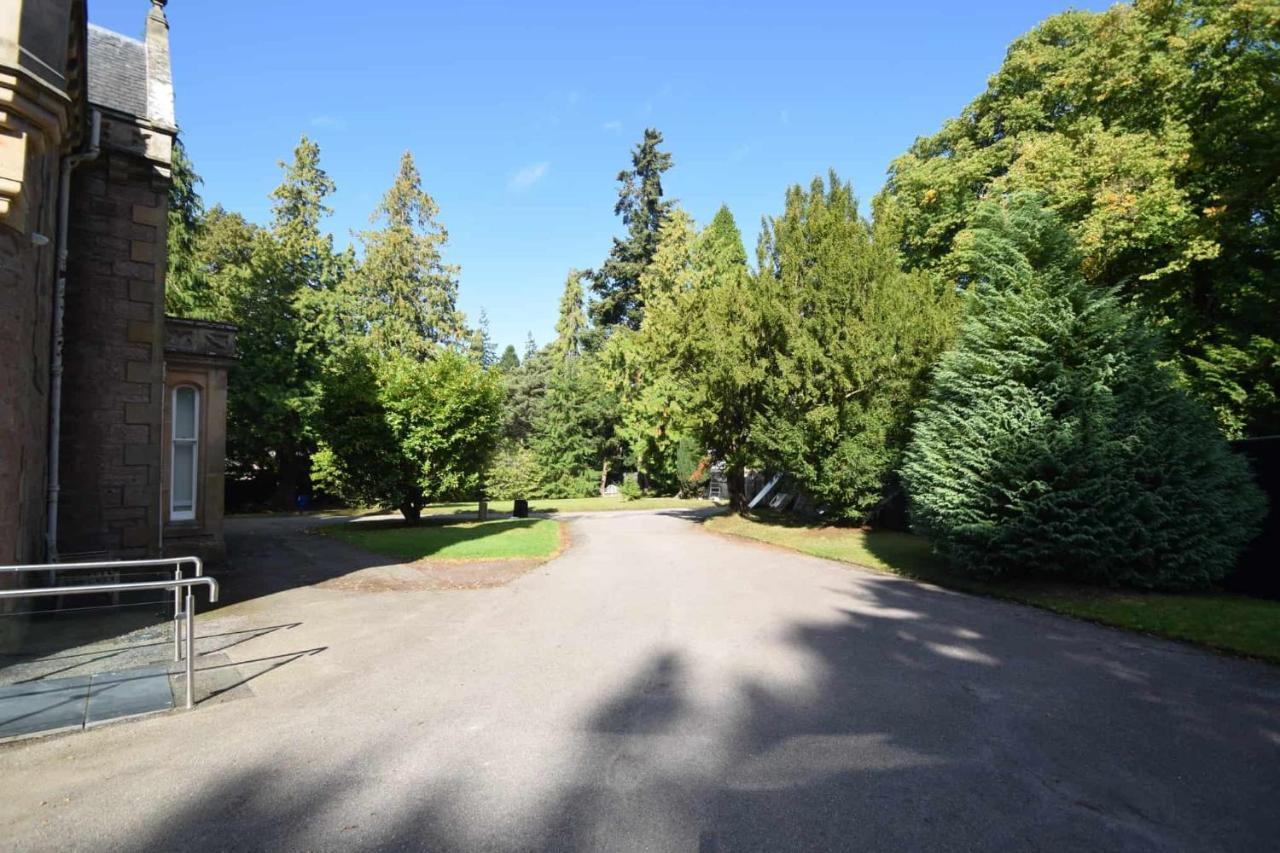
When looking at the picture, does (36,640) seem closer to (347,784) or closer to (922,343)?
(347,784)

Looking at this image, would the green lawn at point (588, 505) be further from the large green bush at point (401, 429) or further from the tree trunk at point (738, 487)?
the large green bush at point (401, 429)

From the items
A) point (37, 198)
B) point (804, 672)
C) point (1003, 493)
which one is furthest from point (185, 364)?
point (1003, 493)

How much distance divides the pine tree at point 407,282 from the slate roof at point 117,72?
24.1 metres

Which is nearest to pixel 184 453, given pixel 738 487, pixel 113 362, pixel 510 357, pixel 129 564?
pixel 113 362

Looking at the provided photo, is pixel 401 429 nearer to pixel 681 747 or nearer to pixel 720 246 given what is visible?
pixel 681 747

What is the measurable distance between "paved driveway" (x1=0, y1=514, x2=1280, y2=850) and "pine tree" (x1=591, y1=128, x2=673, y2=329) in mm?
42699

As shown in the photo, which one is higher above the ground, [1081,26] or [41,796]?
[1081,26]

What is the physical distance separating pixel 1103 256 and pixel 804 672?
51.4ft

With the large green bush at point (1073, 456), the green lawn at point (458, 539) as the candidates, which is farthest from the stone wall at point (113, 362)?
the large green bush at point (1073, 456)

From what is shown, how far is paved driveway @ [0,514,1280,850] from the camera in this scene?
11.7ft

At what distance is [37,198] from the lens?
7121 millimetres

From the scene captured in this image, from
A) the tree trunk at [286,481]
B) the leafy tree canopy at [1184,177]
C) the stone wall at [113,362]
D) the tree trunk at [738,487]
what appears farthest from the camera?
the tree trunk at [286,481]

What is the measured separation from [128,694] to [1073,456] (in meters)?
11.9

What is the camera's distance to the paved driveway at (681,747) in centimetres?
355
